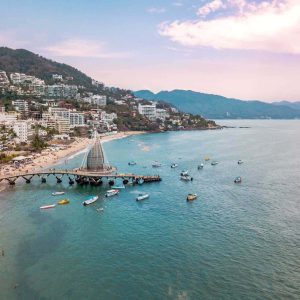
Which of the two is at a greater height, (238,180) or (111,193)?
(238,180)

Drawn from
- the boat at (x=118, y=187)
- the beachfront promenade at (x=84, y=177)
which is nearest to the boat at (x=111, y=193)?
the boat at (x=118, y=187)

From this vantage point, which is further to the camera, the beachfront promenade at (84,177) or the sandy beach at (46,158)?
the sandy beach at (46,158)

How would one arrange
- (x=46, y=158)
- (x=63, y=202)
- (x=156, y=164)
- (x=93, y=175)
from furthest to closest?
(x=46, y=158)
(x=156, y=164)
(x=93, y=175)
(x=63, y=202)

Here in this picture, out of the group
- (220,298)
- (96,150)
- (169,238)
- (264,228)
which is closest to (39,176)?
(96,150)

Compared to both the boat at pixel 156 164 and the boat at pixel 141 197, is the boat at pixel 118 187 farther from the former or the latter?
the boat at pixel 156 164

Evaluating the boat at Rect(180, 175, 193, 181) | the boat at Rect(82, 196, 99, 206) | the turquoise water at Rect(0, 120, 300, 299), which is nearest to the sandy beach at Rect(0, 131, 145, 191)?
the turquoise water at Rect(0, 120, 300, 299)

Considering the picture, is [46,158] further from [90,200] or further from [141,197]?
[141,197]

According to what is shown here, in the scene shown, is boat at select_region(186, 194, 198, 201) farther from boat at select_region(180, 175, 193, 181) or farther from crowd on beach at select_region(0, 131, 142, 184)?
crowd on beach at select_region(0, 131, 142, 184)

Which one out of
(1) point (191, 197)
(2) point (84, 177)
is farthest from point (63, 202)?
(1) point (191, 197)
